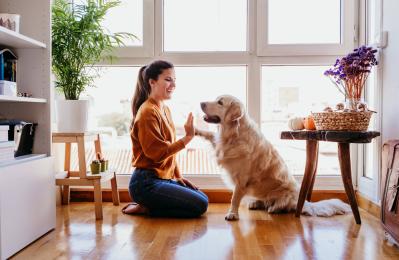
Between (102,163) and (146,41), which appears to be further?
(146,41)

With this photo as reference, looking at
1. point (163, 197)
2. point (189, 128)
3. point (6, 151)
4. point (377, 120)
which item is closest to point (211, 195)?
point (163, 197)

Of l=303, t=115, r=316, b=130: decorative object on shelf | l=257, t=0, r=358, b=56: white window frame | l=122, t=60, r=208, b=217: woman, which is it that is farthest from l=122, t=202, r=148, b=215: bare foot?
l=257, t=0, r=358, b=56: white window frame

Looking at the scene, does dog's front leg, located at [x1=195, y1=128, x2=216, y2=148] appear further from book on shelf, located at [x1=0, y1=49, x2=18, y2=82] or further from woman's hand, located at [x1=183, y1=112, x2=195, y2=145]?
book on shelf, located at [x1=0, y1=49, x2=18, y2=82]

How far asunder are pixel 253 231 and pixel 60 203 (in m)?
1.55

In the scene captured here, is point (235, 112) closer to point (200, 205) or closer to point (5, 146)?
point (200, 205)

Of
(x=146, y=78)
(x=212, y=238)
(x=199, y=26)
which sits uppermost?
(x=199, y=26)

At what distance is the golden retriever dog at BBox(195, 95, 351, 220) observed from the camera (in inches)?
97.1

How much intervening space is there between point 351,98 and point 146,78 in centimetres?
134

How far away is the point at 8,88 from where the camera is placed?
6.20ft

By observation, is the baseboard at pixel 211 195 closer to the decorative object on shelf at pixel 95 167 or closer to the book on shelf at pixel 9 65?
the decorative object on shelf at pixel 95 167

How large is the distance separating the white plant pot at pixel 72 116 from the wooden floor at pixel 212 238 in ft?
1.89

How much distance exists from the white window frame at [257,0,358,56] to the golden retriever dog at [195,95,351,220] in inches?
27.7

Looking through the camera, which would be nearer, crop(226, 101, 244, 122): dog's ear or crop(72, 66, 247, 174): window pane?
crop(226, 101, 244, 122): dog's ear

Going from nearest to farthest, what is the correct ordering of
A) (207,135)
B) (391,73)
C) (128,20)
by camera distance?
(391,73)
(207,135)
(128,20)
